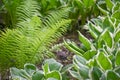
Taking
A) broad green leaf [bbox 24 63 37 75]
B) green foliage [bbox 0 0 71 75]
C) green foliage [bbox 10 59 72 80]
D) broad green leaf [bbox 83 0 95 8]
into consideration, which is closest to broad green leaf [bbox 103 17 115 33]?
green foliage [bbox 0 0 71 75]

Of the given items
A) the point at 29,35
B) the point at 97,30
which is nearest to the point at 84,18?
the point at 29,35

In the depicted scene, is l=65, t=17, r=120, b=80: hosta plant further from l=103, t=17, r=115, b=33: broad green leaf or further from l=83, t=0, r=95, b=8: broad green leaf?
l=83, t=0, r=95, b=8: broad green leaf

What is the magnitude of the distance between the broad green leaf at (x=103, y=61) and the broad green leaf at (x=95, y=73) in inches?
2.2

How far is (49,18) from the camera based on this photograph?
365 centimetres

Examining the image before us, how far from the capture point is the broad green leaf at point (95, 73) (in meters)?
2.00

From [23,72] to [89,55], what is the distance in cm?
45

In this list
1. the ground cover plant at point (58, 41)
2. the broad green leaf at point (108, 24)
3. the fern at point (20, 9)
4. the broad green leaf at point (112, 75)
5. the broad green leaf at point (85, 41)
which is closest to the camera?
the broad green leaf at point (112, 75)

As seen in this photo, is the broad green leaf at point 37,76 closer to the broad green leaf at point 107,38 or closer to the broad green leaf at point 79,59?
the broad green leaf at point 79,59

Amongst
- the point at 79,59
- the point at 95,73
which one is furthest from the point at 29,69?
the point at 95,73

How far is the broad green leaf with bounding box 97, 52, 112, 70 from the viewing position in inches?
80.2

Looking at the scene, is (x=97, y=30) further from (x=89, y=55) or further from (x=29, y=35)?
(x=29, y=35)

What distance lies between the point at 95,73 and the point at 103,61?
11 centimetres

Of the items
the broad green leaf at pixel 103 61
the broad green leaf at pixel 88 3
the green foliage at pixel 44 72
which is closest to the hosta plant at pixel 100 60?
the broad green leaf at pixel 103 61

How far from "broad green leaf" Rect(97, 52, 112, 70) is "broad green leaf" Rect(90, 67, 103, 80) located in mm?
55
